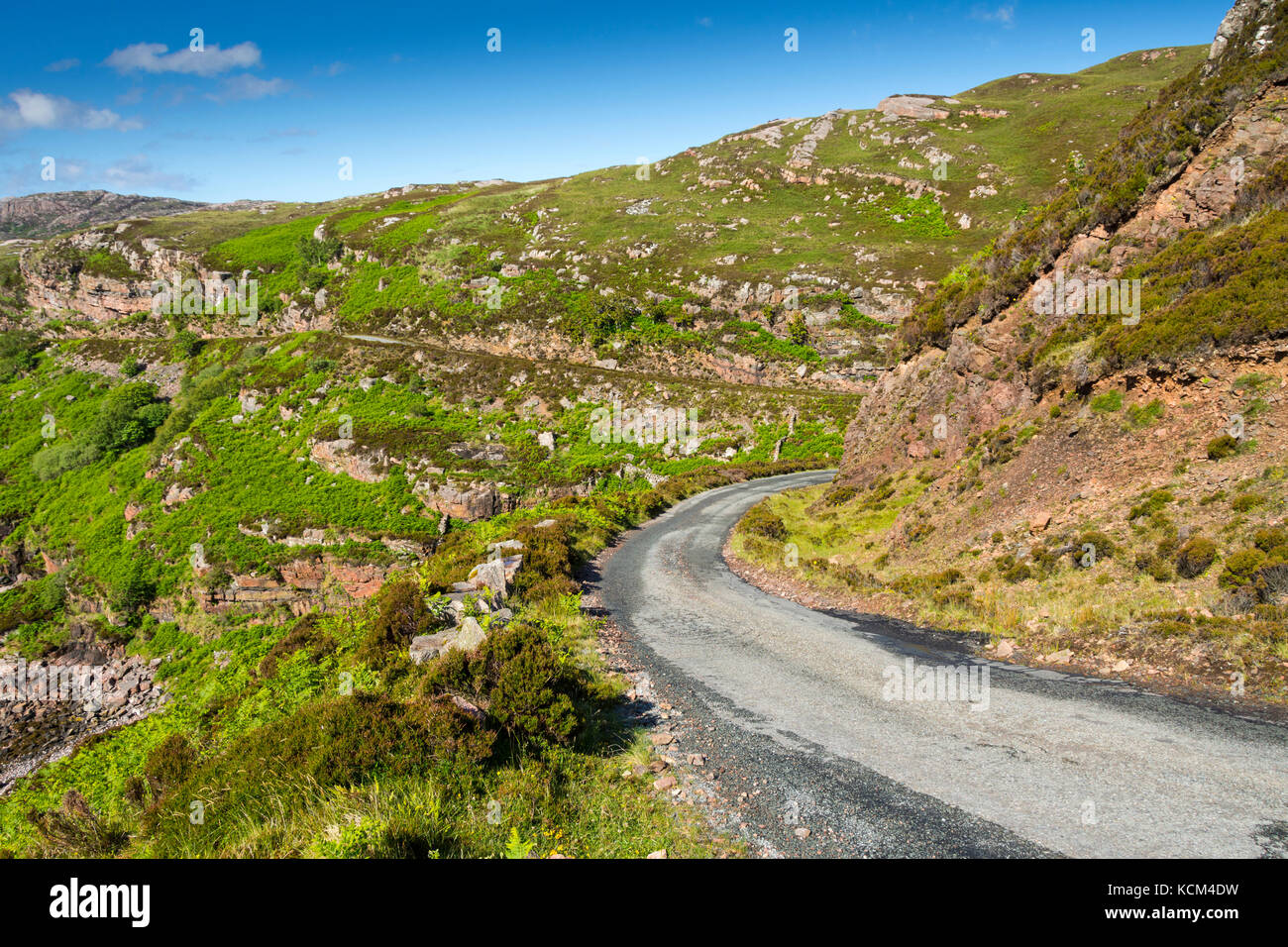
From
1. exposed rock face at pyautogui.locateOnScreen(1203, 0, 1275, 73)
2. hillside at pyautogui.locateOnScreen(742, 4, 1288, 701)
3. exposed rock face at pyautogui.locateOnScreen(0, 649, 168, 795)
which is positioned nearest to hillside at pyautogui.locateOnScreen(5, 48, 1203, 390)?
hillside at pyautogui.locateOnScreen(742, 4, 1288, 701)

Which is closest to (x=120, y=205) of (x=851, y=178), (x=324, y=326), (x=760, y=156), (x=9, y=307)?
(x=9, y=307)

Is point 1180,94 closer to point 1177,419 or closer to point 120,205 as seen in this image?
point 1177,419

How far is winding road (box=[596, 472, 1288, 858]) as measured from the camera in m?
5.94

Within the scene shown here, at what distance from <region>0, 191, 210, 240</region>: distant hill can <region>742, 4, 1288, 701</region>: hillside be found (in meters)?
243

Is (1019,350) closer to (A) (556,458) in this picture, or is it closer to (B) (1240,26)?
(B) (1240,26)

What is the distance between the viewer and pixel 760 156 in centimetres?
10631

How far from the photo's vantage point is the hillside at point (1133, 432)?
10.9 metres

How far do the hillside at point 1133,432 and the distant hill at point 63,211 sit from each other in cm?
24341

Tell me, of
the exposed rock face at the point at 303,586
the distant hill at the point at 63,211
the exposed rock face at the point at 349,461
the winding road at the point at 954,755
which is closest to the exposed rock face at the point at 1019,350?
the winding road at the point at 954,755

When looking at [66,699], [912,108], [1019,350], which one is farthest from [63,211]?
[1019,350]

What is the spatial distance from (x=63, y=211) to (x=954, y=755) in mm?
273214

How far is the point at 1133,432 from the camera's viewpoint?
48.6 ft

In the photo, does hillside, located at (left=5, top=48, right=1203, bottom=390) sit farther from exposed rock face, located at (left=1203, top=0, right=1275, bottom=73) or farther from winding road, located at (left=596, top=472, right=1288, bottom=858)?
winding road, located at (left=596, top=472, right=1288, bottom=858)
